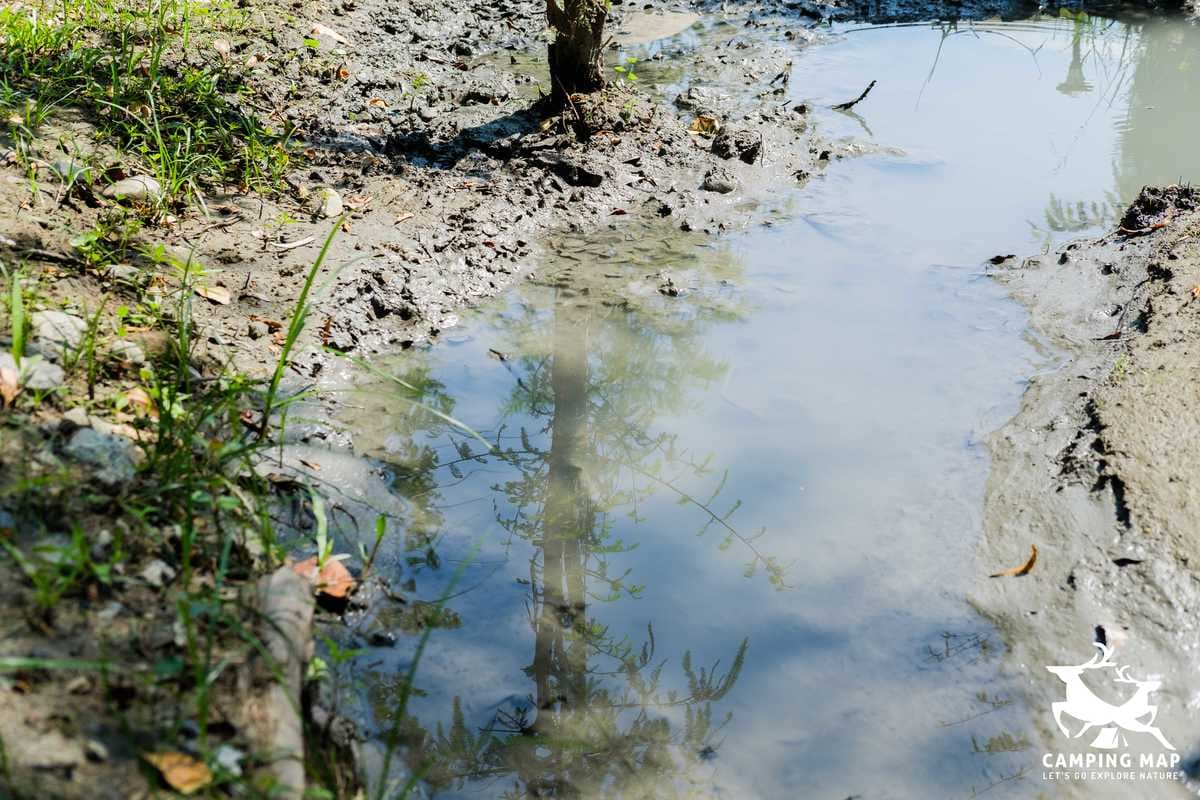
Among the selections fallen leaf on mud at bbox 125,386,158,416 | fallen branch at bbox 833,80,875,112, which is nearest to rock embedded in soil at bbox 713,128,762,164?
fallen branch at bbox 833,80,875,112

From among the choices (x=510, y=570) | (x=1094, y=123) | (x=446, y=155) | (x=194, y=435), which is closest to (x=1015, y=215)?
(x=1094, y=123)

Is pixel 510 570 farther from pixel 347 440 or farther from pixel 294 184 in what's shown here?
pixel 294 184

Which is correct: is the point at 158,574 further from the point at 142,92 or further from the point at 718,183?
the point at 718,183

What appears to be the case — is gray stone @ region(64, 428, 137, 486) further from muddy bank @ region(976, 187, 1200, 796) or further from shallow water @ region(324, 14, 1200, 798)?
muddy bank @ region(976, 187, 1200, 796)

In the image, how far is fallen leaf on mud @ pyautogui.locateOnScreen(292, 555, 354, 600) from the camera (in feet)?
8.87

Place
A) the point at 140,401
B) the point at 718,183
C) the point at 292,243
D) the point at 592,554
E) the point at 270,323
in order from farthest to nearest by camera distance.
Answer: the point at 718,183 < the point at 292,243 < the point at 270,323 < the point at 592,554 < the point at 140,401

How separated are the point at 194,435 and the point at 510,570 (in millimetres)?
1051

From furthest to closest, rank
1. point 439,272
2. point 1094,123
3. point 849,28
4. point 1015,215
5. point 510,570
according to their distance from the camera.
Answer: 1. point 849,28
2. point 1094,123
3. point 1015,215
4. point 439,272
5. point 510,570

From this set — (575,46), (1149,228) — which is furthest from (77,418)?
(1149,228)

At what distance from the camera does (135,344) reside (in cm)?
323

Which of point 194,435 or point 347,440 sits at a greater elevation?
point 194,435

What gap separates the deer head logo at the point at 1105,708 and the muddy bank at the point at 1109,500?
3cm

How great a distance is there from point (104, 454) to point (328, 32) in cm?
465

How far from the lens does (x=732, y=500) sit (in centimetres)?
338
